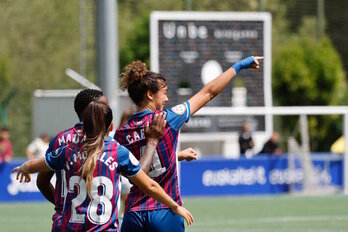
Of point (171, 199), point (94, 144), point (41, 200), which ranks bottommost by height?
point (41, 200)

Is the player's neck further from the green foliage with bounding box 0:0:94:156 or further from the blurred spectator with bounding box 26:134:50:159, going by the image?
the green foliage with bounding box 0:0:94:156

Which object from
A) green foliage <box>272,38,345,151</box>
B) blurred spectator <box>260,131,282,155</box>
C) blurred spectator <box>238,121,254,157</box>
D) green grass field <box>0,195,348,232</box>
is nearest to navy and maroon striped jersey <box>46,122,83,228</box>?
green grass field <box>0,195,348,232</box>

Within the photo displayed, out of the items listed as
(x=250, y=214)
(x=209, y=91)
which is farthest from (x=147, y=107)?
(x=250, y=214)

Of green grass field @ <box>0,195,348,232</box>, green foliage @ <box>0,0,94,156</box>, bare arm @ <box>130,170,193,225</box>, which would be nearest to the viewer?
bare arm @ <box>130,170,193,225</box>

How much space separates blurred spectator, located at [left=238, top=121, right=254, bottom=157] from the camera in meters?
22.4

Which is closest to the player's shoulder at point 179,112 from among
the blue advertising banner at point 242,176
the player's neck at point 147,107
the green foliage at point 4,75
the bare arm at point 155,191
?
the player's neck at point 147,107

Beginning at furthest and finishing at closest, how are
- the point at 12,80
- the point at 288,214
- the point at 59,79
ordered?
the point at 59,79, the point at 12,80, the point at 288,214

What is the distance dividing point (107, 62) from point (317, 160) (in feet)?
41.1

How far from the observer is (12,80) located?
39000 mm

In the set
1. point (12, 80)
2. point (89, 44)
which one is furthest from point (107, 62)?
point (89, 44)

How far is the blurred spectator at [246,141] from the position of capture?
73.6ft

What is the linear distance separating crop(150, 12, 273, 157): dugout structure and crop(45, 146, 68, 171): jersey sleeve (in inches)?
558

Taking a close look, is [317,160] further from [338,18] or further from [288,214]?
[338,18]

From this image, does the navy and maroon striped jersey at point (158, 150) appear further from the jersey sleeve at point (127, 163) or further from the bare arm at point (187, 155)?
the jersey sleeve at point (127, 163)
